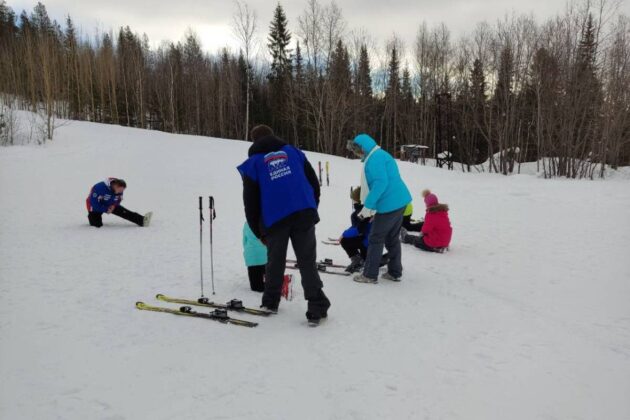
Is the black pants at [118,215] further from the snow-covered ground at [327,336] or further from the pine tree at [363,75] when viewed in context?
the pine tree at [363,75]

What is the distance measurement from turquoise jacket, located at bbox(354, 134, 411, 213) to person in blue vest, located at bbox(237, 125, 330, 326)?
1266 mm

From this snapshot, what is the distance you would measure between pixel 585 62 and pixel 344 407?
27.3 metres

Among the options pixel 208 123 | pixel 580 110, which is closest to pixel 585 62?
pixel 580 110

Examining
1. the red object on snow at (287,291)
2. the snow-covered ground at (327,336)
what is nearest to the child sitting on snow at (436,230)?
the snow-covered ground at (327,336)

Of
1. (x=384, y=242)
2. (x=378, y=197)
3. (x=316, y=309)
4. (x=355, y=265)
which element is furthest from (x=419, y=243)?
(x=316, y=309)

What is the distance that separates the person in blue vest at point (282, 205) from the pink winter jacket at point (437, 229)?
3.93m

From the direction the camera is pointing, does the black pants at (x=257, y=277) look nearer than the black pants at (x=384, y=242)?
Yes

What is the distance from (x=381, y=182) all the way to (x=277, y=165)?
1678 mm

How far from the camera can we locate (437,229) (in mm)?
7445

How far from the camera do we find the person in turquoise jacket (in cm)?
504

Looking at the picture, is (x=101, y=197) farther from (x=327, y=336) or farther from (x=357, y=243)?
(x=327, y=336)

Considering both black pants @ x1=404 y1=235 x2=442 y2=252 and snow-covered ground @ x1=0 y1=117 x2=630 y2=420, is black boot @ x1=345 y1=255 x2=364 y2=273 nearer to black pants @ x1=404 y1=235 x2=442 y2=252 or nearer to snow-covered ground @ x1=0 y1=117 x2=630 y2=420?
snow-covered ground @ x1=0 y1=117 x2=630 y2=420

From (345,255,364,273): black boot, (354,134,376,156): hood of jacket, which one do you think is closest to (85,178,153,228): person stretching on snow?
(345,255,364,273): black boot

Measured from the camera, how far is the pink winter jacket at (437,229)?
7.44 metres
